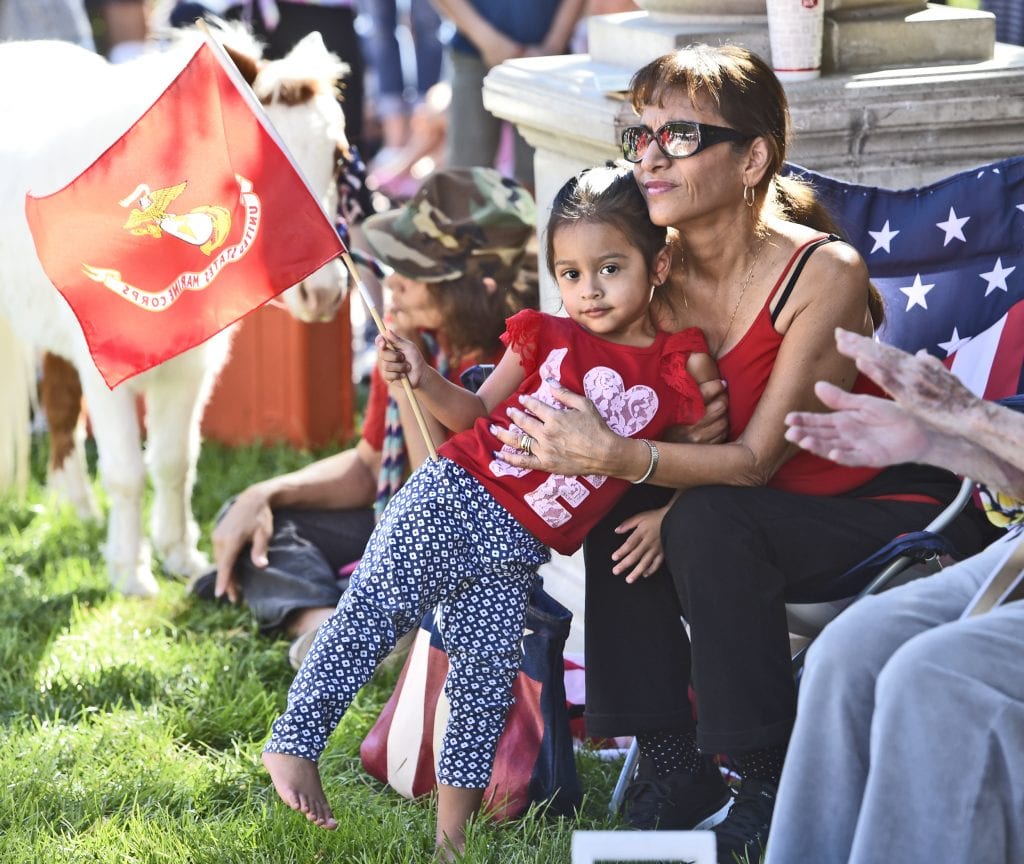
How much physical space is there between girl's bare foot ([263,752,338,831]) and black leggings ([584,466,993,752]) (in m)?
0.52

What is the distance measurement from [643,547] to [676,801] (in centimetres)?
53

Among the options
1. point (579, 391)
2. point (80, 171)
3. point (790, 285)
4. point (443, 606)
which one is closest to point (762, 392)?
point (790, 285)

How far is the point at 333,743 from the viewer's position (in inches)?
141

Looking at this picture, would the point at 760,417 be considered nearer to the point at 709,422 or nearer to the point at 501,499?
the point at 709,422

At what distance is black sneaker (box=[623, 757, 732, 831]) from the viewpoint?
3.08 m

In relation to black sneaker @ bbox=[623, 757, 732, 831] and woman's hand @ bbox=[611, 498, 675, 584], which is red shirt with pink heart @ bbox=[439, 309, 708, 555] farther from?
black sneaker @ bbox=[623, 757, 732, 831]

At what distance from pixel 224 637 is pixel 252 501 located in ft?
1.22

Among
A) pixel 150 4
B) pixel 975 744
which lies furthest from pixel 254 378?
pixel 150 4

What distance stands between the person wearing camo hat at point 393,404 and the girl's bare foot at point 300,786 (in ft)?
2.64

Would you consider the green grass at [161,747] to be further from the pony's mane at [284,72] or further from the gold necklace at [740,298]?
the pony's mane at [284,72]

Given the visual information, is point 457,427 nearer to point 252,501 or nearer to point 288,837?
point 288,837

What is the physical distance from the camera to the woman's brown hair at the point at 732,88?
2900mm

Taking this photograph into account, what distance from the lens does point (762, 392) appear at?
9.76 ft

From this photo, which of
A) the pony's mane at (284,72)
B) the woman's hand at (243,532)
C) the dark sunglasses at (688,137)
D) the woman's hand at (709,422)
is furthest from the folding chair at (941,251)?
the pony's mane at (284,72)
